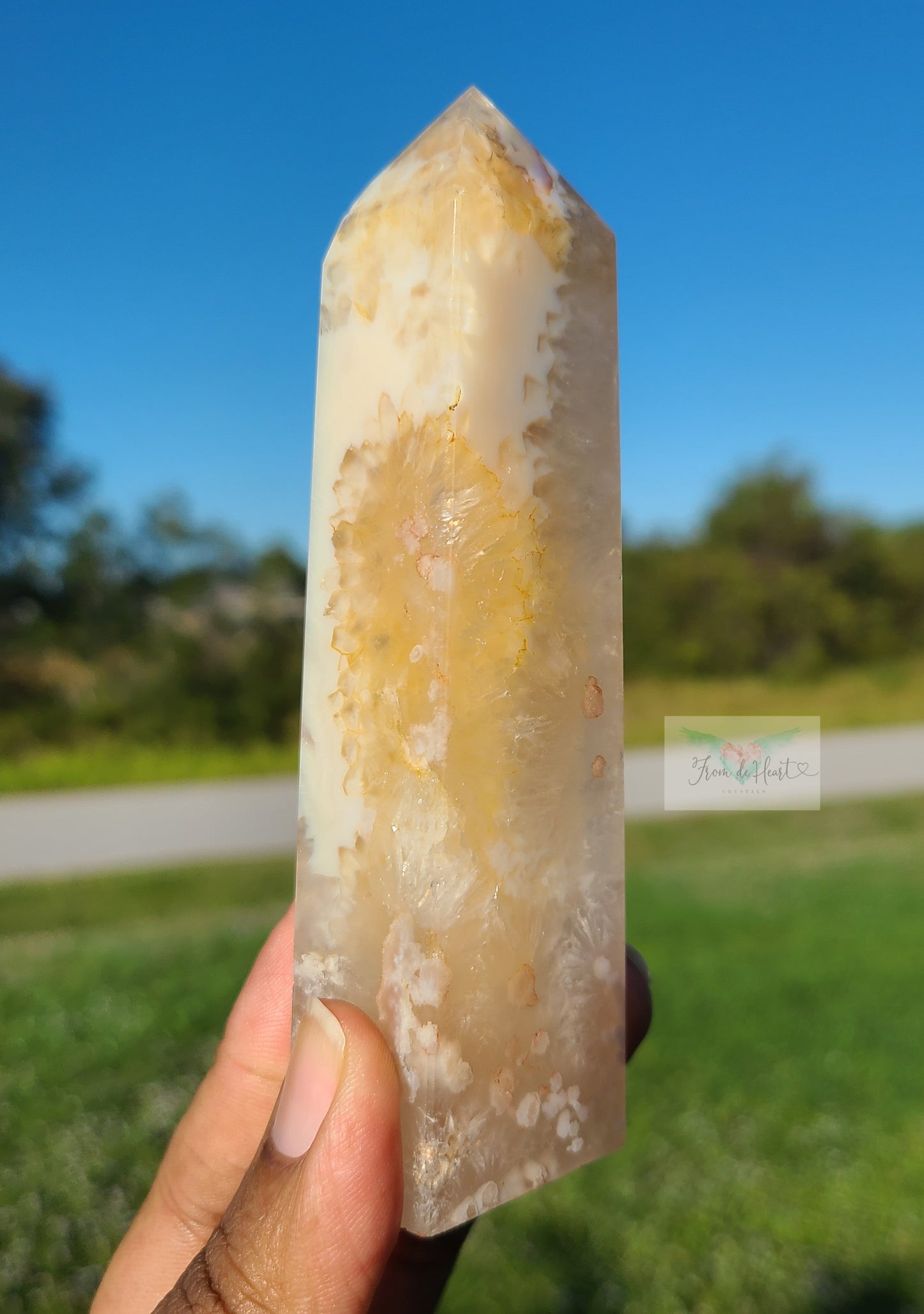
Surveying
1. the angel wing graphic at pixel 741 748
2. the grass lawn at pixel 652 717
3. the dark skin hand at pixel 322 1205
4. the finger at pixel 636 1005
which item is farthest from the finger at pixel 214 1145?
the grass lawn at pixel 652 717

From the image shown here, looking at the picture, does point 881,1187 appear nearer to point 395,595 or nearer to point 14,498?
point 395,595

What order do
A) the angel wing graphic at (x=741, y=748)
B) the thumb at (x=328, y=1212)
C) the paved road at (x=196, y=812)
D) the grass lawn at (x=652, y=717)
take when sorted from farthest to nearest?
the grass lawn at (x=652, y=717) < the paved road at (x=196, y=812) < the angel wing graphic at (x=741, y=748) < the thumb at (x=328, y=1212)

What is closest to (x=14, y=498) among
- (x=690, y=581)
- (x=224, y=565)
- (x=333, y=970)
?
(x=224, y=565)

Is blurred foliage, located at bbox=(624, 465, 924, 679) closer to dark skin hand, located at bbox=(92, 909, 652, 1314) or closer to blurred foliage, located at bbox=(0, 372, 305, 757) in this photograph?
blurred foliage, located at bbox=(0, 372, 305, 757)

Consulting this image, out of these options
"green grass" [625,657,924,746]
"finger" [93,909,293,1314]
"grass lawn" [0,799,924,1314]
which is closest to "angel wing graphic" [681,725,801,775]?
"grass lawn" [0,799,924,1314]

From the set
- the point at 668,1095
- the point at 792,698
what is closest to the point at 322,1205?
the point at 668,1095

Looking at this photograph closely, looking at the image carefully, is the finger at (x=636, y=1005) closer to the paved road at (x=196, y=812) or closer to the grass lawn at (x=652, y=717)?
the paved road at (x=196, y=812)

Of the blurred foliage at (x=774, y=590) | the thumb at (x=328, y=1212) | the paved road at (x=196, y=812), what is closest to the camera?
the thumb at (x=328, y=1212)
